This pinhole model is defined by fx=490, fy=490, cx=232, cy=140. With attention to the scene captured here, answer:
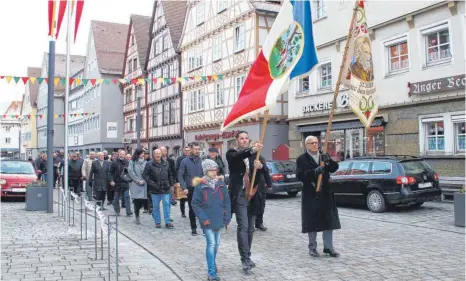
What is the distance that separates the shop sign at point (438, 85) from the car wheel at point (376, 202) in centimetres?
510

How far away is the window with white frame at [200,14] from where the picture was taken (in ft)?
102

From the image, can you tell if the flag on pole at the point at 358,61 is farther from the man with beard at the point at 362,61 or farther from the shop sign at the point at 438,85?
the shop sign at the point at 438,85

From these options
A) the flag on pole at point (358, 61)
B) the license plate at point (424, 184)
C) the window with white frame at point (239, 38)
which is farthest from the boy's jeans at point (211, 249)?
the window with white frame at point (239, 38)

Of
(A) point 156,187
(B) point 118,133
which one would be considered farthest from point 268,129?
(B) point 118,133

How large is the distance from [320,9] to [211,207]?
17.8m

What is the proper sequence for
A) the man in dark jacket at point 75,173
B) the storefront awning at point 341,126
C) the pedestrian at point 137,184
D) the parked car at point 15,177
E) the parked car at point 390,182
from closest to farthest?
the pedestrian at point 137,184 → the parked car at point 390,182 → the parked car at point 15,177 → the man in dark jacket at point 75,173 → the storefront awning at point 341,126

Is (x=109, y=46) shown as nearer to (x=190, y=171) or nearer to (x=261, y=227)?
(x=190, y=171)

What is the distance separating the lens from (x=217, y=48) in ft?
96.0

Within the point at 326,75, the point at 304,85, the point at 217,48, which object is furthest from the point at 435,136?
the point at 217,48

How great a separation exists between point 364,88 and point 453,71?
22.2 ft

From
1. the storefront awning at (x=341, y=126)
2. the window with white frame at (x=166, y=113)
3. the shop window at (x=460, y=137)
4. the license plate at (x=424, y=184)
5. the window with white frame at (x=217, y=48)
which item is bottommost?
the license plate at (x=424, y=184)

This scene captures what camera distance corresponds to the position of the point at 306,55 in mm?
6852

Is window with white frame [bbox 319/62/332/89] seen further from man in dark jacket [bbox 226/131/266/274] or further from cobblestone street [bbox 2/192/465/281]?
man in dark jacket [bbox 226/131/266/274]

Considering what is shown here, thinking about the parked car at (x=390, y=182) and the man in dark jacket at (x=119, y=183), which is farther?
the man in dark jacket at (x=119, y=183)
